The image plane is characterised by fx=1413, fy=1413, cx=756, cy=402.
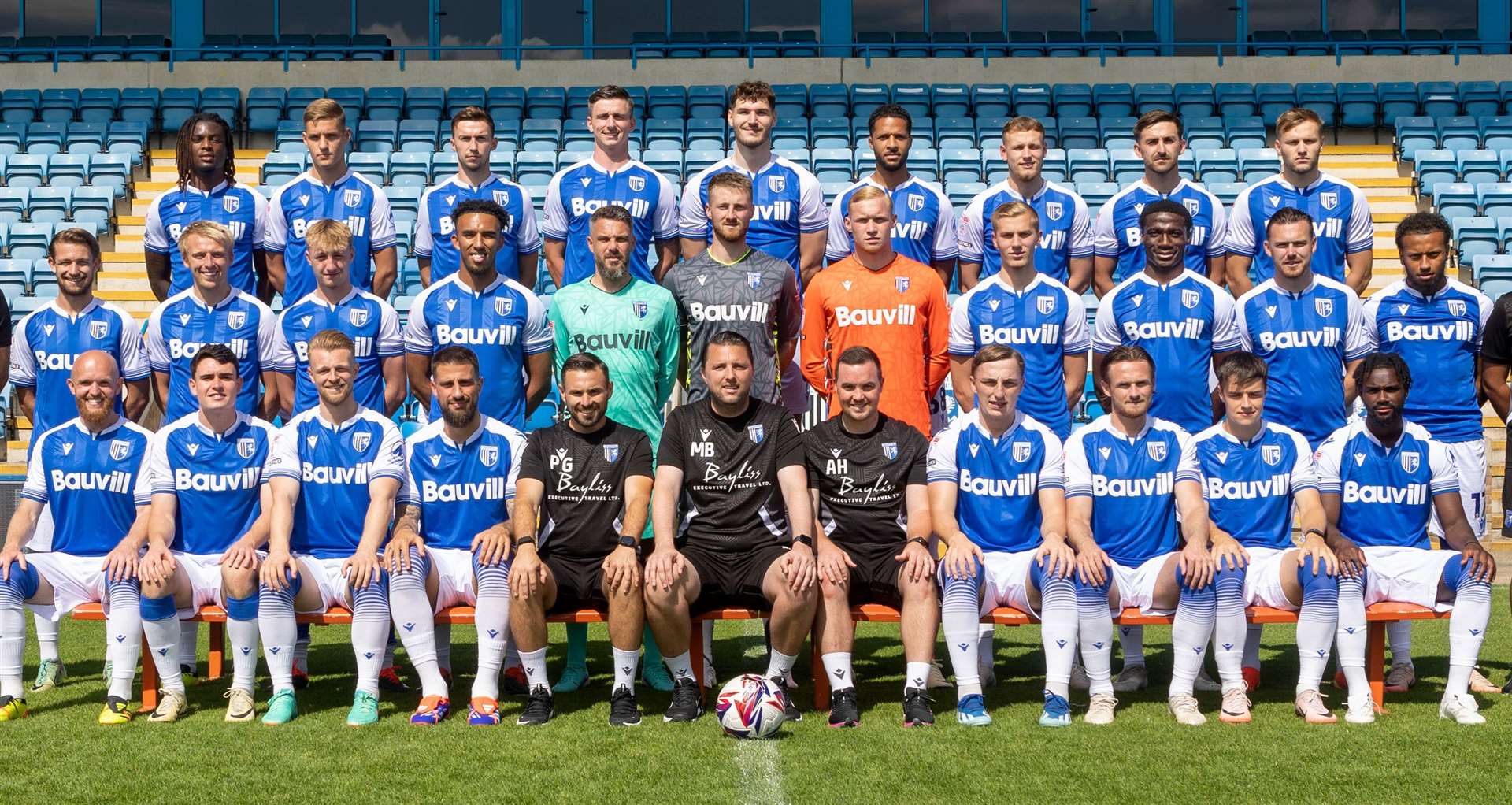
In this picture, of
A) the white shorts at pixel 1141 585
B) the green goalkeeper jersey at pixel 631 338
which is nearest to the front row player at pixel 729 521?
the green goalkeeper jersey at pixel 631 338

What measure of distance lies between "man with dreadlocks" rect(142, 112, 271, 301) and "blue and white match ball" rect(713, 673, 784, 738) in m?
3.61

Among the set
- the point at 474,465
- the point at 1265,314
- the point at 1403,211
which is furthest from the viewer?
the point at 1403,211

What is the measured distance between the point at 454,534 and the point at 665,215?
2102 millimetres

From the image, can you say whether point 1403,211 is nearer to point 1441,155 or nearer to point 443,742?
point 1441,155

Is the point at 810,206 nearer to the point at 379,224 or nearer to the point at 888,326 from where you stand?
the point at 888,326

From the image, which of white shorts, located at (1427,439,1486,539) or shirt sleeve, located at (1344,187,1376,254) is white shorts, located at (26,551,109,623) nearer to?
white shorts, located at (1427,439,1486,539)

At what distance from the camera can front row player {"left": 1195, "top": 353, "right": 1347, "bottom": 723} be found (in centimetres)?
534

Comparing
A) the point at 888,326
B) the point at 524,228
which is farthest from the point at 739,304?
the point at 524,228

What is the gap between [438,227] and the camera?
7.35 metres

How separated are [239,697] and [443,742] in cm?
100

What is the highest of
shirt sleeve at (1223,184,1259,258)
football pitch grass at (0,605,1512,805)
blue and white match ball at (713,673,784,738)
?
shirt sleeve at (1223,184,1259,258)

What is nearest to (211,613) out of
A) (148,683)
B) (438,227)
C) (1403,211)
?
(148,683)

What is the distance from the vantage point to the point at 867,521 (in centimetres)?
564

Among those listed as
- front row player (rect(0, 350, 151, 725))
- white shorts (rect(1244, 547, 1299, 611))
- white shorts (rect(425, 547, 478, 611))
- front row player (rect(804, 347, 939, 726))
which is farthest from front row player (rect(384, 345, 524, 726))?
white shorts (rect(1244, 547, 1299, 611))
